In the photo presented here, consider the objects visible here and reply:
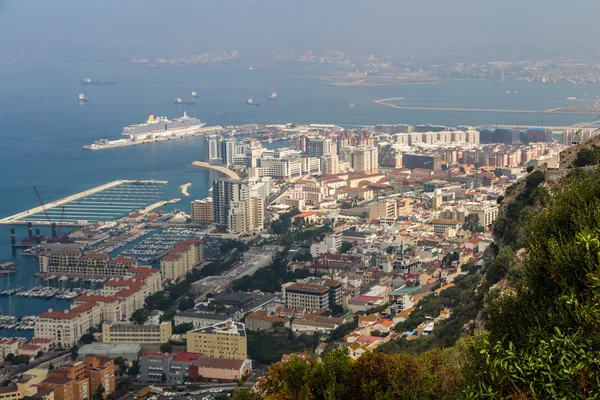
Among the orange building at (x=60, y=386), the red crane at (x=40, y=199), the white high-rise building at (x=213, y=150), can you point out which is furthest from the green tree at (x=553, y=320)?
the white high-rise building at (x=213, y=150)

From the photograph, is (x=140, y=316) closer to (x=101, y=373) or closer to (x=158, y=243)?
(x=101, y=373)

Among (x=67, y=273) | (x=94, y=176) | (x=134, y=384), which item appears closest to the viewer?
(x=134, y=384)

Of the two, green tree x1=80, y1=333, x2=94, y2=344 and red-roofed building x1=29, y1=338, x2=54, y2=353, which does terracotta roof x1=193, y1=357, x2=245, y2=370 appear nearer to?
green tree x1=80, y1=333, x2=94, y2=344

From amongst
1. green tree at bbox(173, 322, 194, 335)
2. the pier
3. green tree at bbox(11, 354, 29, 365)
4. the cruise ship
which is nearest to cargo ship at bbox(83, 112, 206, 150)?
the cruise ship

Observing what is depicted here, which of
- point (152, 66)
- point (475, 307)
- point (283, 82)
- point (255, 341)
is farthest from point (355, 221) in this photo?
point (152, 66)

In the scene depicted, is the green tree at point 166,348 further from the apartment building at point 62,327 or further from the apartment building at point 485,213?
the apartment building at point 485,213

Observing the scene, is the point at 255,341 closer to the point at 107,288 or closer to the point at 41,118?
the point at 107,288
